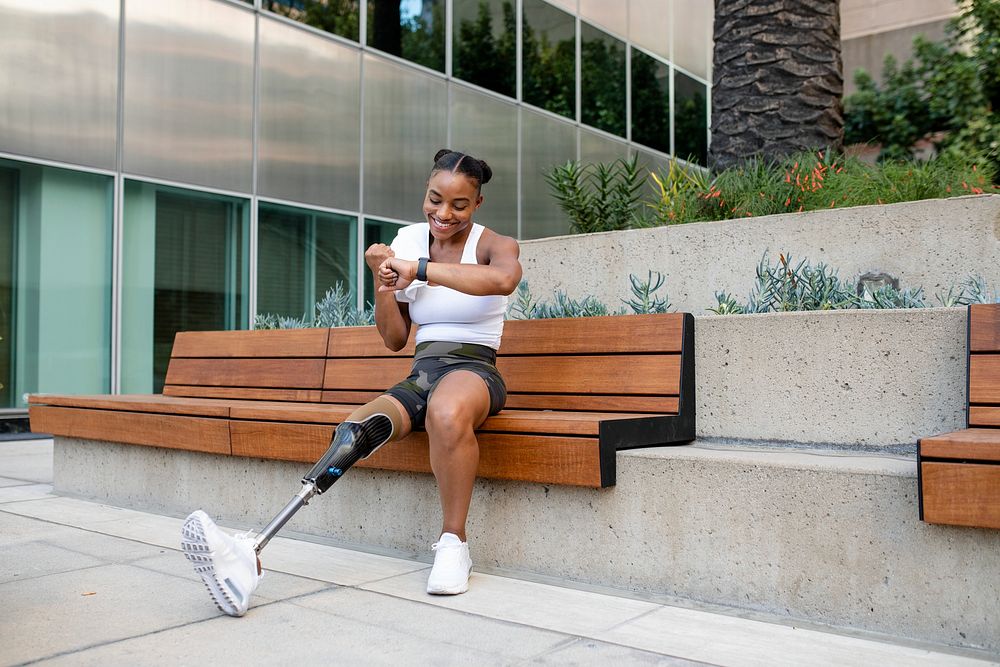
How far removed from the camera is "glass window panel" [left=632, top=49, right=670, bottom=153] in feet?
53.1

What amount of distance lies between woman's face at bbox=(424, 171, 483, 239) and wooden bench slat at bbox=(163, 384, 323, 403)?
174cm

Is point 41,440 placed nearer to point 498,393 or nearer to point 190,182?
point 190,182

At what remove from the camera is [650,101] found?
54.0 feet

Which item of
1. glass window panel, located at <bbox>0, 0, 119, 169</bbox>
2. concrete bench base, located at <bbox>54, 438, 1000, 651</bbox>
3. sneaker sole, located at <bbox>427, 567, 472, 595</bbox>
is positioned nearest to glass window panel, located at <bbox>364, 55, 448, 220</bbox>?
glass window panel, located at <bbox>0, 0, 119, 169</bbox>

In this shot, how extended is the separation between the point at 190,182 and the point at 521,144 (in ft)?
18.3

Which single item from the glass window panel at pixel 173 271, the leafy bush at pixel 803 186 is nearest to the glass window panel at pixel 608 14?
the glass window panel at pixel 173 271

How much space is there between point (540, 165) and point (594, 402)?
10818mm

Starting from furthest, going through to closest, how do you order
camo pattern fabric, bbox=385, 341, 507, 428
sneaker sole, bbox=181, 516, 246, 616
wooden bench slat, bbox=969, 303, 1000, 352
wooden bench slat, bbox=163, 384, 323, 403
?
wooden bench slat, bbox=163, 384, 323, 403 < camo pattern fabric, bbox=385, 341, 507, 428 < wooden bench slat, bbox=969, 303, 1000, 352 < sneaker sole, bbox=181, 516, 246, 616

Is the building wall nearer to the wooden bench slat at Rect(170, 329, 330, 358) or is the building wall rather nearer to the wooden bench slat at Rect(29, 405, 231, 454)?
the wooden bench slat at Rect(170, 329, 330, 358)

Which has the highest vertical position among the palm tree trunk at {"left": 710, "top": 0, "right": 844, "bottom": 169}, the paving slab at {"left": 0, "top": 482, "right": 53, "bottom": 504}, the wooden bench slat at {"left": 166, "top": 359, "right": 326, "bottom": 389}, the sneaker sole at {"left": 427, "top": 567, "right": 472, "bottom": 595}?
the palm tree trunk at {"left": 710, "top": 0, "right": 844, "bottom": 169}

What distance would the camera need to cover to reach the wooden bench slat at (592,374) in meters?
3.75

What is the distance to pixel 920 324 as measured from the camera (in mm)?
3322

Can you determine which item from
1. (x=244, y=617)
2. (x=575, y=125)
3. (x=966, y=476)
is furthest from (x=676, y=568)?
(x=575, y=125)

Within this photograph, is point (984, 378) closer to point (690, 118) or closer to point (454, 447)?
point (454, 447)
